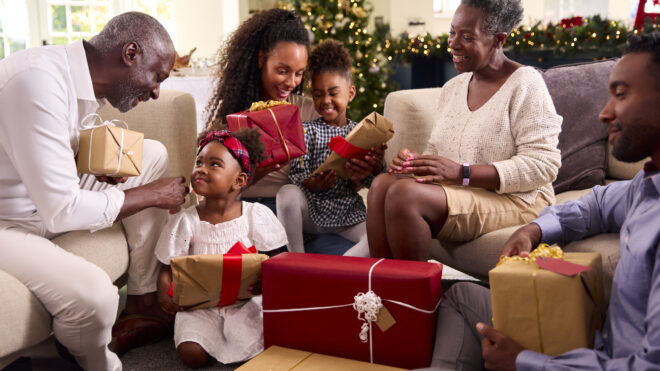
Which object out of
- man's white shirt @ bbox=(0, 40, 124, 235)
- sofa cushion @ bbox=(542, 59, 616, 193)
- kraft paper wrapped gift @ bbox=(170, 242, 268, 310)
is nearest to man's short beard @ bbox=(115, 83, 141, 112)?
man's white shirt @ bbox=(0, 40, 124, 235)

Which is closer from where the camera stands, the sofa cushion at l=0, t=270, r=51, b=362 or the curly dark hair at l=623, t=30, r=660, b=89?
the curly dark hair at l=623, t=30, r=660, b=89

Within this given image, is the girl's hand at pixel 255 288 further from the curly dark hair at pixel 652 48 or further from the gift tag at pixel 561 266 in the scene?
the curly dark hair at pixel 652 48

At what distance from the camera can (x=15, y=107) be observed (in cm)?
177

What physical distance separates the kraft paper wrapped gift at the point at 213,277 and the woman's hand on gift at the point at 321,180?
65 cm

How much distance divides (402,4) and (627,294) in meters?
7.20

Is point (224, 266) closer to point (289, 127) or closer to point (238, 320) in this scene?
point (238, 320)

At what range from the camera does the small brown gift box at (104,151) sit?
196 cm

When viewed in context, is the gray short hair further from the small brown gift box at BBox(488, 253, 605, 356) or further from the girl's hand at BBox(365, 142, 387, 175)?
the small brown gift box at BBox(488, 253, 605, 356)

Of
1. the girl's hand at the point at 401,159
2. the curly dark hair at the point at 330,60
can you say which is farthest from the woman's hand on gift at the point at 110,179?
the curly dark hair at the point at 330,60

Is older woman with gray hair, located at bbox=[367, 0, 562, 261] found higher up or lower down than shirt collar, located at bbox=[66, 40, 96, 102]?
lower down

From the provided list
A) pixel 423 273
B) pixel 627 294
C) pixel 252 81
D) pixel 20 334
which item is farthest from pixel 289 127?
pixel 627 294

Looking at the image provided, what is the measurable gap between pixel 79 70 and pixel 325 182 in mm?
1110

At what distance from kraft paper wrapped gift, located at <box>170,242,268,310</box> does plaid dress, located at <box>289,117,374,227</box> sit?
0.68 meters

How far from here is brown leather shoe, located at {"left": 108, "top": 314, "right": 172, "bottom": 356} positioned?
2.19m
